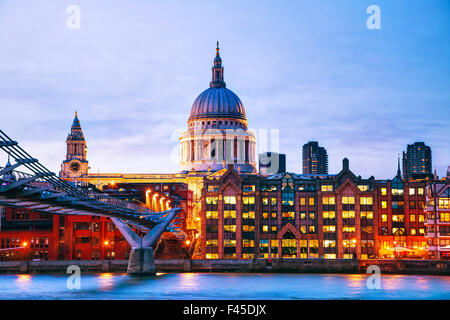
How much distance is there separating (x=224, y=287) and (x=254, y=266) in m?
17.3

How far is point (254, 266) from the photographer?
103250mm

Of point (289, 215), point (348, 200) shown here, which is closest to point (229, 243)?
point (289, 215)

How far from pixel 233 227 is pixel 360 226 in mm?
18842

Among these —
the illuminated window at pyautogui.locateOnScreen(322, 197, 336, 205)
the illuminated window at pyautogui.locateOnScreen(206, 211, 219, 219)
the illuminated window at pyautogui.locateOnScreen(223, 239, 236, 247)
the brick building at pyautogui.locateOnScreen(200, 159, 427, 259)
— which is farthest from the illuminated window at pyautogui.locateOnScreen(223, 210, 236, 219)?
the illuminated window at pyautogui.locateOnScreen(322, 197, 336, 205)

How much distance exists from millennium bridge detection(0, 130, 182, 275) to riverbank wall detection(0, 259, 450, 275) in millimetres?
6788

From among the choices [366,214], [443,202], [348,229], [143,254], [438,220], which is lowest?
[143,254]

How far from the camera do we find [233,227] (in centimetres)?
12356

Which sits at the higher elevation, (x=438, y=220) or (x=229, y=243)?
(x=438, y=220)

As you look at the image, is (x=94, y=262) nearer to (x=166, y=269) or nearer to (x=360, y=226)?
(x=166, y=269)

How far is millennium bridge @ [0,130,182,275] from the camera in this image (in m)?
62.6

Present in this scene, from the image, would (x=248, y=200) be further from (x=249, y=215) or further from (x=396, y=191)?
(x=396, y=191)

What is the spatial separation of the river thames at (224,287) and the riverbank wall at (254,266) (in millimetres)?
2373

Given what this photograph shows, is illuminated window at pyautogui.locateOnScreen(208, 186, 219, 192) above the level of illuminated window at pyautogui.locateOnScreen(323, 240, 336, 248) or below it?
above

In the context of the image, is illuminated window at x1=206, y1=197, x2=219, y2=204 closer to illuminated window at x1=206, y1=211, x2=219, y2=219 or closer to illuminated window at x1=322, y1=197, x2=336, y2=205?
illuminated window at x1=206, y1=211, x2=219, y2=219
